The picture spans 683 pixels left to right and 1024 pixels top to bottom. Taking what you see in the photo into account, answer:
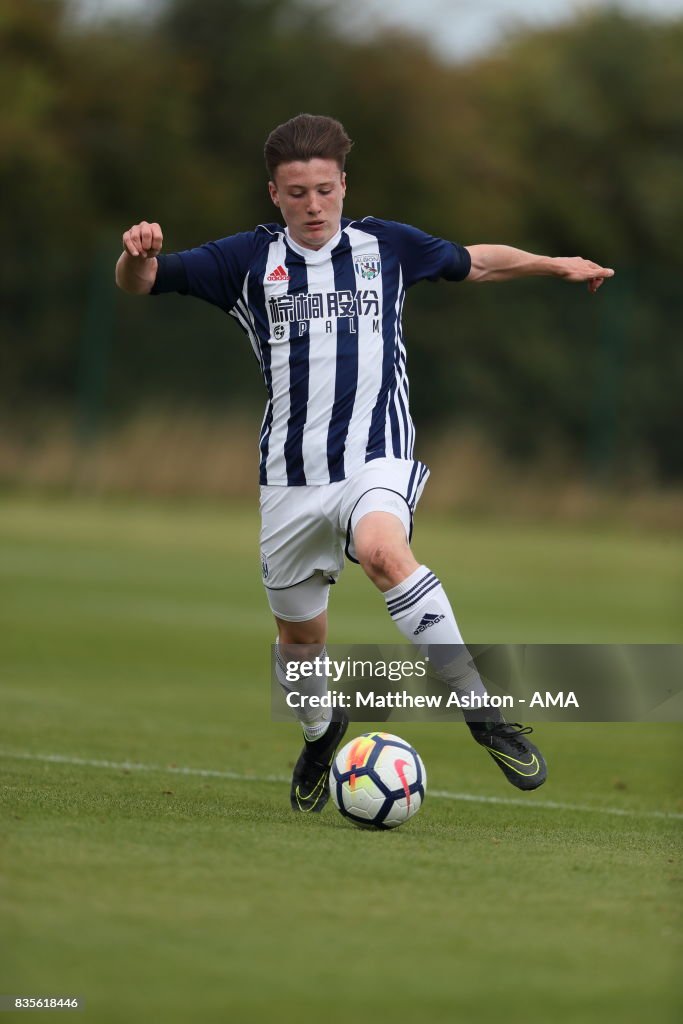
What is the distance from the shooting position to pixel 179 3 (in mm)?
33344

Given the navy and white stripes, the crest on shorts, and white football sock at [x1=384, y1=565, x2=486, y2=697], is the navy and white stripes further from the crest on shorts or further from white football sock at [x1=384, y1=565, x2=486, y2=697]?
the crest on shorts

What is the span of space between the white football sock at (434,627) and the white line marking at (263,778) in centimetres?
124

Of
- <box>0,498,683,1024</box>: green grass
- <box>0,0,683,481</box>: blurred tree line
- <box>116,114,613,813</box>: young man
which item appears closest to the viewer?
<box>0,498,683,1024</box>: green grass

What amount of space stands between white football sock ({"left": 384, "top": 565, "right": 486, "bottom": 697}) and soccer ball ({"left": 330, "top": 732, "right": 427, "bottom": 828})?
1.03ft

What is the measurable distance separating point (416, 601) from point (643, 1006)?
241 cm

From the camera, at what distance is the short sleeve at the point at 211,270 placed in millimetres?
6203

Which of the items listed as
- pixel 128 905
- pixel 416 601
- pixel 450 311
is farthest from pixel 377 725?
pixel 450 311

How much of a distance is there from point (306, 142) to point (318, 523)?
4.68ft

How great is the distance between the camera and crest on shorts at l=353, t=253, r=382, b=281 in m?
6.27

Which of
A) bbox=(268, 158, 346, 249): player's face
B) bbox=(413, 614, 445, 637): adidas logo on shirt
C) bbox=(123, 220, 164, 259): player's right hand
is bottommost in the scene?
bbox=(413, 614, 445, 637): adidas logo on shirt

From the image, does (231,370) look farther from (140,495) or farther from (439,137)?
(439,137)

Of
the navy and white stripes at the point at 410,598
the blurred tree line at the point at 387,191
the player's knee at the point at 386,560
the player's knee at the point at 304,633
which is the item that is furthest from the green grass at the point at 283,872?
the blurred tree line at the point at 387,191

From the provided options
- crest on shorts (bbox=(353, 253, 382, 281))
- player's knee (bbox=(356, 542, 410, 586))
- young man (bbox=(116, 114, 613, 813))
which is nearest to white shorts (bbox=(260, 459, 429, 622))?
young man (bbox=(116, 114, 613, 813))

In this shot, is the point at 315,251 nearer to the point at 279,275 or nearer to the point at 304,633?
the point at 279,275
